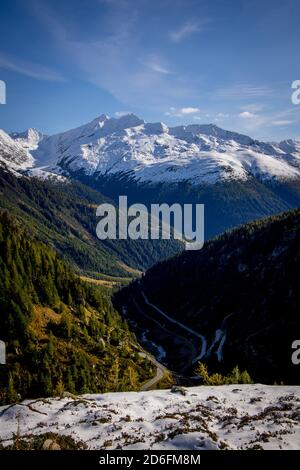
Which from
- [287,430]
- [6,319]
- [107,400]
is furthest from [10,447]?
[6,319]

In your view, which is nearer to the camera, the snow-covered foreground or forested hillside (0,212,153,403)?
the snow-covered foreground

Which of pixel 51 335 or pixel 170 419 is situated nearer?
pixel 170 419

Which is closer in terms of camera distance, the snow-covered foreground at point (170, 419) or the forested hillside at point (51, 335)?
the snow-covered foreground at point (170, 419)
